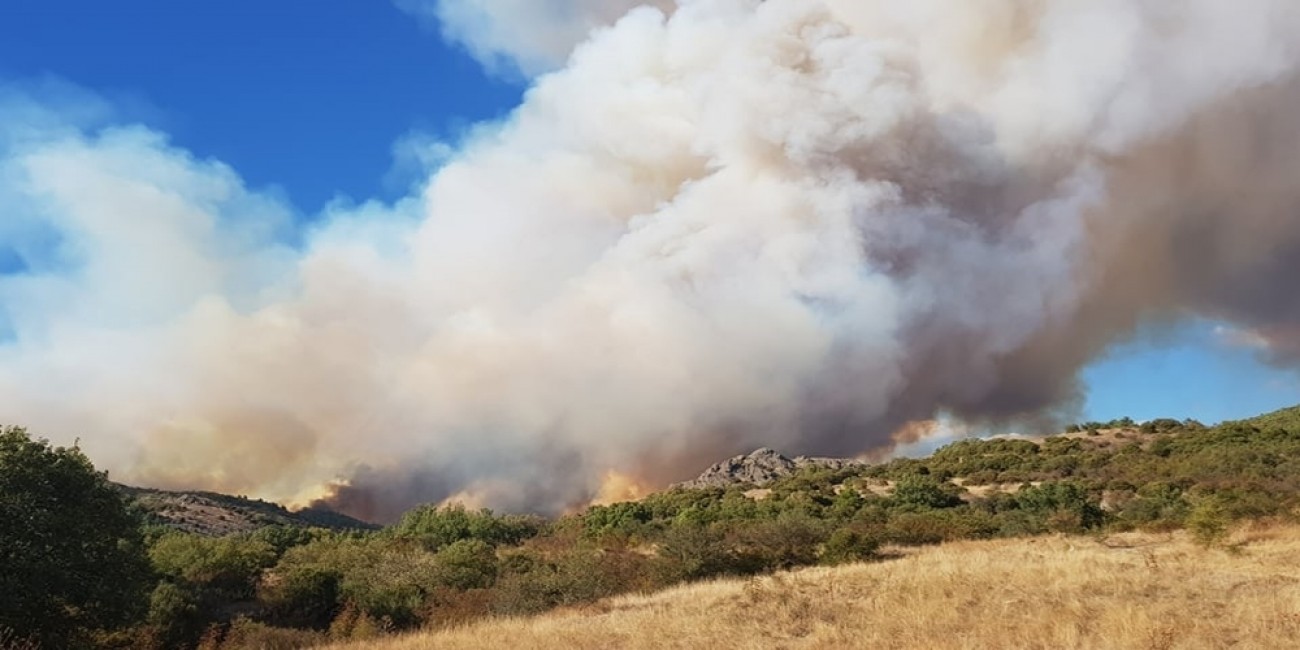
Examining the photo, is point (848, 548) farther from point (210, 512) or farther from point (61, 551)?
point (210, 512)

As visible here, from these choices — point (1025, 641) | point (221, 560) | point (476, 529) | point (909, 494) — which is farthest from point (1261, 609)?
point (476, 529)

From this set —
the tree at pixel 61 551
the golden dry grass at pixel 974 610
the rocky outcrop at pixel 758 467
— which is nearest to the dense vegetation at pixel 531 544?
the tree at pixel 61 551

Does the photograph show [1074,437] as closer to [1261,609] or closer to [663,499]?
[663,499]

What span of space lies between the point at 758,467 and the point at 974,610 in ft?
375

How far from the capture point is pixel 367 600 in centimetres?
3316

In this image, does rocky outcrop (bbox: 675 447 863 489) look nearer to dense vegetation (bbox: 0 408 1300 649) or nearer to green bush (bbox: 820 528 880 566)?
dense vegetation (bbox: 0 408 1300 649)

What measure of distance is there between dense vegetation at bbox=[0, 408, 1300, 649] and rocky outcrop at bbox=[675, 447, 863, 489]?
39362 mm

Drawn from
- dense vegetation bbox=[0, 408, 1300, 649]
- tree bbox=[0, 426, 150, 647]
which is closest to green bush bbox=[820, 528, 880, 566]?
dense vegetation bbox=[0, 408, 1300, 649]

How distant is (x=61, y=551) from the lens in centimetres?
2280

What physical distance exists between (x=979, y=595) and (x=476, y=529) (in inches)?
2106

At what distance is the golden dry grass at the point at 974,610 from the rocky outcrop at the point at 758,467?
9145 cm

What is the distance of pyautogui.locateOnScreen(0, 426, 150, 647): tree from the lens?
21562 mm

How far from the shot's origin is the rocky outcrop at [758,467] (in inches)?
4769

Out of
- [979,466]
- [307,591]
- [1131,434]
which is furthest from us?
[1131,434]
